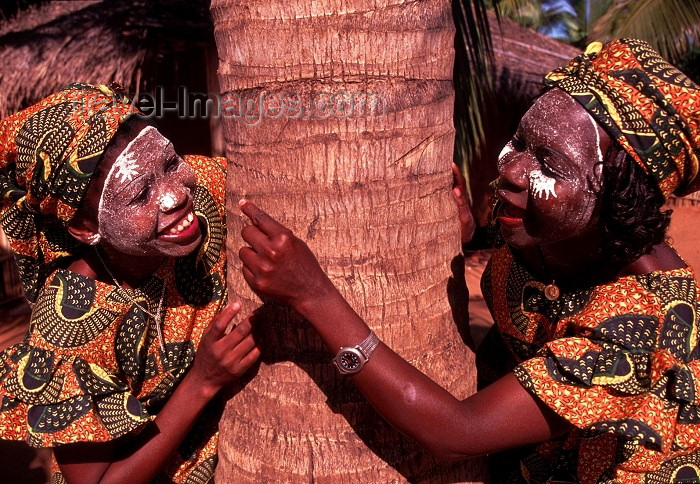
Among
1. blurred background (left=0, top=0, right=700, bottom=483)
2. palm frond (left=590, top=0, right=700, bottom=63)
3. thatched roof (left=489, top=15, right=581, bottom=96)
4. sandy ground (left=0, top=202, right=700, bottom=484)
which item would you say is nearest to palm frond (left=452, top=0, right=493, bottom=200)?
blurred background (left=0, top=0, right=700, bottom=483)

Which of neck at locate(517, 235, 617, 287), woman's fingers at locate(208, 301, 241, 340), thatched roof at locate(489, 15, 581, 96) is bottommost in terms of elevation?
thatched roof at locate(489, 15, 581, 96)

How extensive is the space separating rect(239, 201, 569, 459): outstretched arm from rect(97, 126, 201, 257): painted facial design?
362 millimetres

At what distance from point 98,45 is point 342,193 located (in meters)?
6.73

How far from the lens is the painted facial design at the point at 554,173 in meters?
1.72

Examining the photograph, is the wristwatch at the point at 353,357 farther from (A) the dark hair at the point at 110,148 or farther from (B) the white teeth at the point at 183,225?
(A) the dark hair at the point at 110,148

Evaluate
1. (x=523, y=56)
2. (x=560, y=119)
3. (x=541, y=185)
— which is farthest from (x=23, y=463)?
(x=523, y=56)

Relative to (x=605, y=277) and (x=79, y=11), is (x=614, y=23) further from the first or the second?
(x=605, y=277)

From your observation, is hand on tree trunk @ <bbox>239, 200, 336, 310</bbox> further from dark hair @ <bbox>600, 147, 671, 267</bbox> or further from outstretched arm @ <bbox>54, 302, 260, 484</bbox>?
dark hair @ <bbox>600, 147, 671, 267</bbox>

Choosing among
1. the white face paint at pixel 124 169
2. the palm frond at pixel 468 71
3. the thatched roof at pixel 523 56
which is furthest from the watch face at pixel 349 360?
the thatched roof at pixel 523 56

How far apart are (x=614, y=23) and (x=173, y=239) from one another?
11714 mm

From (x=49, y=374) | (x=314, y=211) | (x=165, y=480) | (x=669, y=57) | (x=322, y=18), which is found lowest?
(x=669, y=57)

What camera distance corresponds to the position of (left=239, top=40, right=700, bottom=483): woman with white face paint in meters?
1.65

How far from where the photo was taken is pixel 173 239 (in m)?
1.96

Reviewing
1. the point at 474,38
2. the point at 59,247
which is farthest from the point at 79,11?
the point at 59,247
